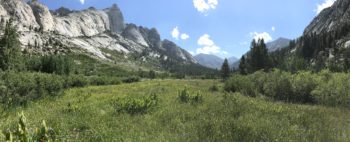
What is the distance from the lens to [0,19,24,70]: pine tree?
56938 millimetres

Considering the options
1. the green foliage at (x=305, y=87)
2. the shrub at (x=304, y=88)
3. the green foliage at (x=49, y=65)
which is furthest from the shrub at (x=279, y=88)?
the green foliage at (x=49, y=65)

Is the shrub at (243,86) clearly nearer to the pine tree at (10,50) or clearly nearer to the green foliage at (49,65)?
the pine tree at (10,50)

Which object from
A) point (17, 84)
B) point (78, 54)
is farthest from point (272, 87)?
point (78, 54)

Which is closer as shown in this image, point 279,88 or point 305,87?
point 305,87

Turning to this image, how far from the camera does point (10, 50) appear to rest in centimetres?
5844

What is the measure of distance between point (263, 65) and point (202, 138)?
7843cm

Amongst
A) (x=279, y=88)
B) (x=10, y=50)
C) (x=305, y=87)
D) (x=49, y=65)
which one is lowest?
(x=279, y=88)

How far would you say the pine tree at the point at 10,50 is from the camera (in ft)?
187

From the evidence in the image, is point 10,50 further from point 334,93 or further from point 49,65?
point 334,93

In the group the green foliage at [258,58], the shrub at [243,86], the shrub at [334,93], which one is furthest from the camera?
the green foliage at [258,58]

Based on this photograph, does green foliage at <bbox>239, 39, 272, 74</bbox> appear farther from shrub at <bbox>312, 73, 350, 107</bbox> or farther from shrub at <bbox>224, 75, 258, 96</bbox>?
shrub at <bbox>312, 73, 350, 107</bbox>

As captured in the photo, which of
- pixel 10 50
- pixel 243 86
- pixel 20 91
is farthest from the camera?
pixel 10 50

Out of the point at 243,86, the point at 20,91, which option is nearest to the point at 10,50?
the point at 20,91

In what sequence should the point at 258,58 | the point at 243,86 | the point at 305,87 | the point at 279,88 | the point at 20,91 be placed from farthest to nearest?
the point at 258,58 → the point at 243,86 → the point at 279,88 → the point at 305,87 → the point at 20,91
